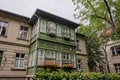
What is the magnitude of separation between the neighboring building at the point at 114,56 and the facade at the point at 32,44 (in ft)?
37.1

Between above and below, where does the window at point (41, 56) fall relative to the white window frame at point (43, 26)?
below

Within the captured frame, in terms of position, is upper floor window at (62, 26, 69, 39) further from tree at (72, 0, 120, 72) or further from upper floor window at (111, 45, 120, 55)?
upper floor window at (111, 45, 120, 55)

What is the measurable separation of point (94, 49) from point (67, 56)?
10.9 meters

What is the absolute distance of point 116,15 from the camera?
13.9 m

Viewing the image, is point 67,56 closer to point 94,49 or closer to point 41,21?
point 41,21

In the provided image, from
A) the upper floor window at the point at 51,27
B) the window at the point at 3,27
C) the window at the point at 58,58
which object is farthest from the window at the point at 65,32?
the window at the point at 3,27

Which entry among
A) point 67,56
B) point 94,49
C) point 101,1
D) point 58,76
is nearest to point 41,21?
point 67,56

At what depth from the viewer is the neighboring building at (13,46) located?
10.7 m

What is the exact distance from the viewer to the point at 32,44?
12.1 m

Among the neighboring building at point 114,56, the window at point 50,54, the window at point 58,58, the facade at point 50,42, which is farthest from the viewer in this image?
the neighboring building at point 114,56

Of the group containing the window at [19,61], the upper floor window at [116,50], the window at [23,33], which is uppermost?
the window at [23,33]

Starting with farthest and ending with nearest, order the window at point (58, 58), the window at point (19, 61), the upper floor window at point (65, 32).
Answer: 1. the upper floor window at point (65, 32)
2. the window at point (58, 58)
3. the window at point (19, 61)

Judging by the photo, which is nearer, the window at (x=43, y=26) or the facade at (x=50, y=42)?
the facade at (x=50, y=42)

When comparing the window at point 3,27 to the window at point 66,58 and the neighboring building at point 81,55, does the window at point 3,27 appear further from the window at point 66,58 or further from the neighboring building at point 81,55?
the neighboring building at point 81,55
